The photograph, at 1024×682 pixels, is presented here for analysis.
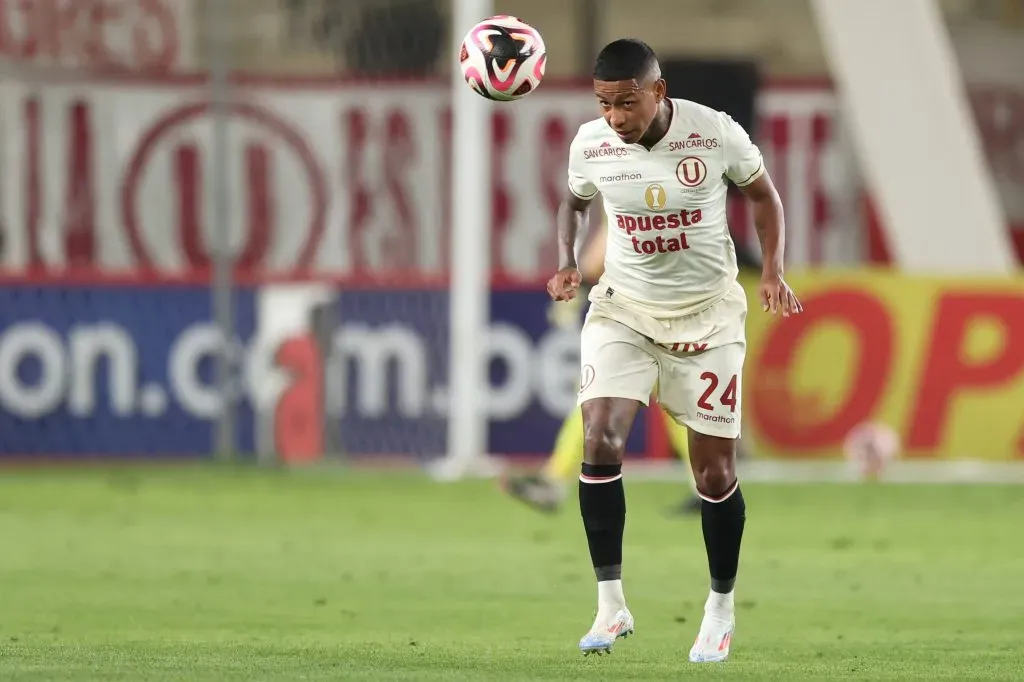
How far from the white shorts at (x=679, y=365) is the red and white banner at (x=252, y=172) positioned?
424 inches

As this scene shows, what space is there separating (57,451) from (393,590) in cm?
750

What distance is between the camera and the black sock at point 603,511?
7637 mm

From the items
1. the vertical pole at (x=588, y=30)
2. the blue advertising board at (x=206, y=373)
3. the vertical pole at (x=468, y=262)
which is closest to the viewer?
the vertical pole at (x=468, y=262)

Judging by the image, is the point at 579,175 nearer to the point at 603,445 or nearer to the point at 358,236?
the point at 603,445

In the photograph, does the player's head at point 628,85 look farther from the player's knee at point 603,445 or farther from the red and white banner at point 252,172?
the red and white banner at point 252,172

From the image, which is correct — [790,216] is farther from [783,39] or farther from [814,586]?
[814,586]

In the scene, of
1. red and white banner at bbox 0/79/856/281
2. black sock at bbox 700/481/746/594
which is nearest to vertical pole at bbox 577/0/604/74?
red and white banner at bbox 0/79/856/281

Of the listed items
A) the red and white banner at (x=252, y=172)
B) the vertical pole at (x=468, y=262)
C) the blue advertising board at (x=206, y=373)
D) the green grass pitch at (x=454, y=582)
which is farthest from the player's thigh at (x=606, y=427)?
the red and white banner at (x=252, y=172)

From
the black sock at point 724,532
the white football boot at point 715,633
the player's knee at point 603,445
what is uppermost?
the player's knee at point 603,445

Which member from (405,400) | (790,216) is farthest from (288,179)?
(790,216)

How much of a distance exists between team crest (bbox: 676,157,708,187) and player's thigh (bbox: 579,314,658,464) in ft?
1.77

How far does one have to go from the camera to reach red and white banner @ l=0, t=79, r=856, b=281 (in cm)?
1848

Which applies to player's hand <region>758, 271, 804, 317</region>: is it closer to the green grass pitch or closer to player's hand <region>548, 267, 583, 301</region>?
player's hand <region>548, 267, 583, 301</region>

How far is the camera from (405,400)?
16875 millimetres
